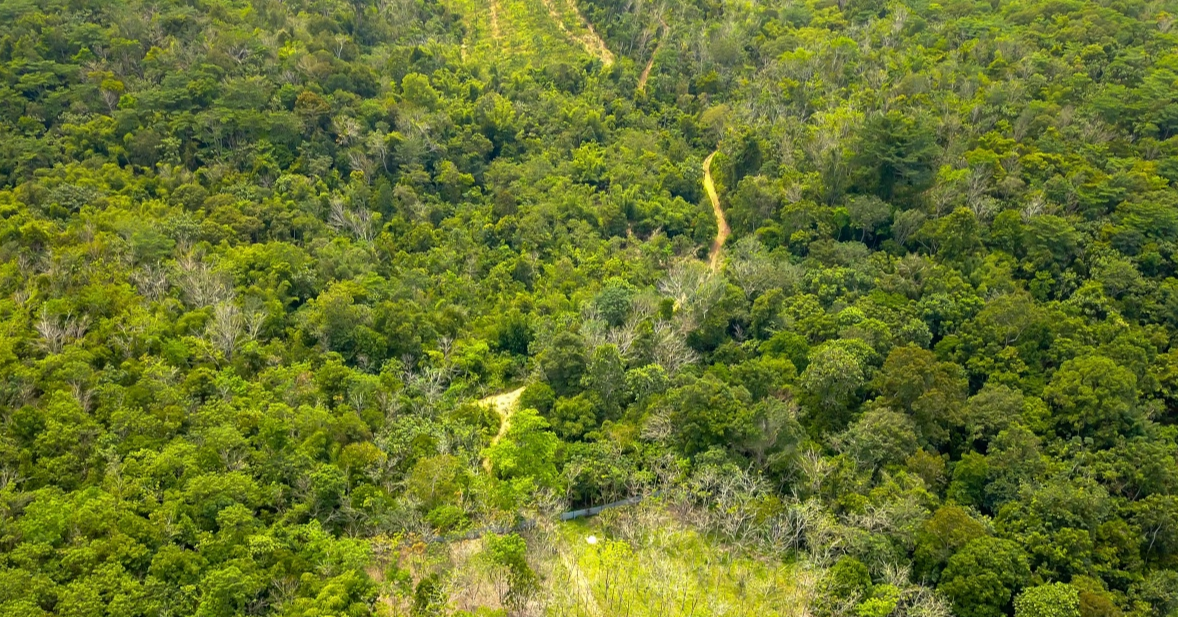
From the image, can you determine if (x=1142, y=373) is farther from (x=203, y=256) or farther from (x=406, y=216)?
(x=203, y=256)

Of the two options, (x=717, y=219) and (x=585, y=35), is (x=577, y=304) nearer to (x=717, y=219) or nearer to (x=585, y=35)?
(x=717, y=219)

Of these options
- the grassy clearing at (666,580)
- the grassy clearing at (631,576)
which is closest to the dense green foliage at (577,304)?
the grassy clearing at (631,576)

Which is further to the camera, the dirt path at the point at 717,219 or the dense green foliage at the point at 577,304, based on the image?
the dirt path at the point at 717,219

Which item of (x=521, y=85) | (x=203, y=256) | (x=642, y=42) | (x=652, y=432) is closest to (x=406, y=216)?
(x=203, y=256)

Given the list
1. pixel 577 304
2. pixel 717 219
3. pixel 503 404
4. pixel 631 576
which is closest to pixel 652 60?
pixel 717 219

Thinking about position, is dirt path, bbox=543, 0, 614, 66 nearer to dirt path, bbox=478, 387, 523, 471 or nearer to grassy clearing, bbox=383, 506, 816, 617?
dirt path, bbox=478, 387, 523, 471

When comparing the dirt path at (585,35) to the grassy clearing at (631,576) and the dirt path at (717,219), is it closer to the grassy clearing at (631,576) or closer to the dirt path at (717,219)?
the dirt path at (717,219)

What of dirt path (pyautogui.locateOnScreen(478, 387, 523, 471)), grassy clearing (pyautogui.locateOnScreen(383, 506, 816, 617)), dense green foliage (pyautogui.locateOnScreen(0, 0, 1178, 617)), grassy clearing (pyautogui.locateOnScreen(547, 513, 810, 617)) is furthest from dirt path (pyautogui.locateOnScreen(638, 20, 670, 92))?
grassy clearing (pyautogui.locateOnScreen(547, 513, 810, 617))
